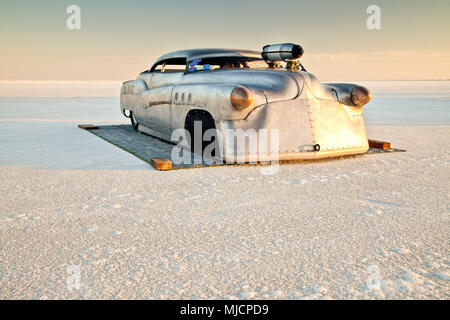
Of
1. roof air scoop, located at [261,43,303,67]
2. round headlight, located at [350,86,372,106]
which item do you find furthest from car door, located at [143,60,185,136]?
round headlight, located at [350,86,372,106]

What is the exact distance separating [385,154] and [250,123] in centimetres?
215

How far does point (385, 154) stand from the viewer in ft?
18.4

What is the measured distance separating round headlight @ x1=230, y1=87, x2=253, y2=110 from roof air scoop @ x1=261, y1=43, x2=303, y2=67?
1.13 m

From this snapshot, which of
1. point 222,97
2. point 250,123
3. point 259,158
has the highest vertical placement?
point 222,97

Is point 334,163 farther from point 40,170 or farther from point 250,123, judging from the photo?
point 40,170

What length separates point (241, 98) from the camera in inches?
178

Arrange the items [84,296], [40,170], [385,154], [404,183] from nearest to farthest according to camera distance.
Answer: [84,296] → [404,183] → [40,170] → [385,154]

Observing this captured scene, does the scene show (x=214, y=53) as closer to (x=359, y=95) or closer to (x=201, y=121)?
(x=201, y=121)

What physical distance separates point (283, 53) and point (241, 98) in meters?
1.28

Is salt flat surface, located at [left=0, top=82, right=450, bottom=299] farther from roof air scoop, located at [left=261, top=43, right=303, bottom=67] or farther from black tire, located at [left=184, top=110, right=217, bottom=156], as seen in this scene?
roof air scoop, located at [left=261, top=43, right=303, bottom=67]

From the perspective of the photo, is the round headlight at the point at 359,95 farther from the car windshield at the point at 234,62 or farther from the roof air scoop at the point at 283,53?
the car windshield at the point at 234,62

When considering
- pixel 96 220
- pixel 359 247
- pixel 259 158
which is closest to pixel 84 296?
pixel 96 220

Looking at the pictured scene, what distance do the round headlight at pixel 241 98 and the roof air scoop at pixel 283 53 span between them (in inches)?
44.6

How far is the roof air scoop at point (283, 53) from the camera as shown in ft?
17.3
